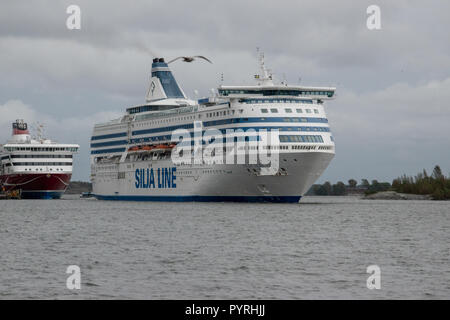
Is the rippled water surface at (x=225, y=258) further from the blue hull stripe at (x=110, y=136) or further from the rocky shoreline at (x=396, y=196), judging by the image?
the rocky shoreline at (x=396, y=196)

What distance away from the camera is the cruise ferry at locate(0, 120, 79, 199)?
127 m

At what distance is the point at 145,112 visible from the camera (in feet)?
321

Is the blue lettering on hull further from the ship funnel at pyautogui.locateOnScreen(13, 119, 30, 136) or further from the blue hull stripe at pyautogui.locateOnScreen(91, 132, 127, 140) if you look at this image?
the ship funnel at pyautogui.locateOnScreen(13, 119, 30, 136)

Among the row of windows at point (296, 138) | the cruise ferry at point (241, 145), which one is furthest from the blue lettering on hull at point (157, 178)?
the row of windows at point (296, 138)

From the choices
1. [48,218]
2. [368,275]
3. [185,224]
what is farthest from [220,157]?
[368,275]

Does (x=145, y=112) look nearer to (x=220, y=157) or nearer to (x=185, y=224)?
(x=220, y=157)

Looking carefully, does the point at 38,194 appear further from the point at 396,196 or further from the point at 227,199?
the point at 396,196

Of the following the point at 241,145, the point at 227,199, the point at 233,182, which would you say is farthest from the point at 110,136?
the point at 241,145

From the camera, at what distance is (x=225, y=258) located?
114 ft

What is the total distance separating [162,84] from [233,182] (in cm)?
2966

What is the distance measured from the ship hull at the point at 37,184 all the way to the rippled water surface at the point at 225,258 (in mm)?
70050

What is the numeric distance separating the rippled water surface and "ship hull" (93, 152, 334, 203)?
51.9 ft
